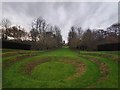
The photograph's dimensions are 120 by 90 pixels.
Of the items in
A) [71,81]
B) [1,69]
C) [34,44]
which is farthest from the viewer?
[34,44]

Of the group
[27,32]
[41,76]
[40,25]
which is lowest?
[41,76]

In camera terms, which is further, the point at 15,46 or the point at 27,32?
the point at 27,32

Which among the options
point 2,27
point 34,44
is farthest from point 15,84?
point 2,27

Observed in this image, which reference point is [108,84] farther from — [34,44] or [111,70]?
[34,44]

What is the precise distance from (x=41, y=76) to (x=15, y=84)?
2616 millimetres

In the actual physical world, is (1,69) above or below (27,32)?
below

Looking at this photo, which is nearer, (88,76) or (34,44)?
(88,76)

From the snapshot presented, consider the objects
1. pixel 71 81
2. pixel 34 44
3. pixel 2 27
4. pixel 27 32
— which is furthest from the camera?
pixel 27 32

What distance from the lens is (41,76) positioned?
34.5ft

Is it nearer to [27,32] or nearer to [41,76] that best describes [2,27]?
[27,32]

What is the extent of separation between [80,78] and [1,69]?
7.28 meters

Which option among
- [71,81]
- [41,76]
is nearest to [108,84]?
[71,81]

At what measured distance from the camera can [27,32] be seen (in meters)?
41.3

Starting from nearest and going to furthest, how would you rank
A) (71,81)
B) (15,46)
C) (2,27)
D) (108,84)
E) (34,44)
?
(108,84) < (71,81) < (15,46) < (34,44) < (2,27)
